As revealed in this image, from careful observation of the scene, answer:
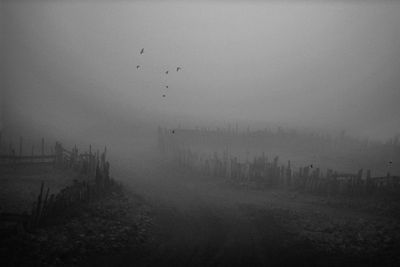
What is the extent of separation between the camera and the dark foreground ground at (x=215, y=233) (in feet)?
44.8

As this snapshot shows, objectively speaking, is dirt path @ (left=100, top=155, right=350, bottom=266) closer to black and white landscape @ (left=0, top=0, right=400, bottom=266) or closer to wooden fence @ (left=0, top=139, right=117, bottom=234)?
black and white landscape @ (left=0, top=0, right=400, bottom=266)

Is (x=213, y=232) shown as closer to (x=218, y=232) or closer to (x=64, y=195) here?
(x=218, y=232)

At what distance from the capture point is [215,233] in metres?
16.9

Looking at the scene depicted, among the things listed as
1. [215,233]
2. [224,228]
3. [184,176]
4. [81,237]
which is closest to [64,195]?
[81,237]

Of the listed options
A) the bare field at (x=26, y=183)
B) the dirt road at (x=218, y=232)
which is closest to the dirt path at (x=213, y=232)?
the dirt road at (x=218, y=232)

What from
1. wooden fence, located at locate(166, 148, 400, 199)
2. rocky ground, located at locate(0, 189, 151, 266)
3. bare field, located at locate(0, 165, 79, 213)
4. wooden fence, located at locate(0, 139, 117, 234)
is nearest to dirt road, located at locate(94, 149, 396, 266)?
rocky ground, located at locate(0, 189, 151, 266)

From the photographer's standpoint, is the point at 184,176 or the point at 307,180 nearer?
the point at 307,180

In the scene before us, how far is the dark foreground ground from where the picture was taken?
13640mm

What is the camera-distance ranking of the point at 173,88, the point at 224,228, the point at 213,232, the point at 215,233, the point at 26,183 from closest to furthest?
the point at 215,233 → the point at 213,232 → the point at 224,228 → the point at 26,183 → the point at 173,88

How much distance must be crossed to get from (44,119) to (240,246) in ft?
A: 191

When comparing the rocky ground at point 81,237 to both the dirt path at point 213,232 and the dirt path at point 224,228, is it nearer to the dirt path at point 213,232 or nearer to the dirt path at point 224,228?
the dirt path at point 224,228

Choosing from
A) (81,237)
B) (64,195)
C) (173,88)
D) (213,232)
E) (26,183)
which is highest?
(173,88)

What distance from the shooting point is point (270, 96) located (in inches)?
4594

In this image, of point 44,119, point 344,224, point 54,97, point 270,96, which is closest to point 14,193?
point 344,224
